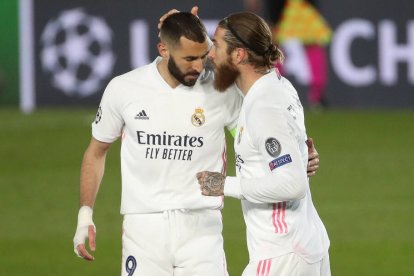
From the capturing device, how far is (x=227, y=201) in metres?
13.4

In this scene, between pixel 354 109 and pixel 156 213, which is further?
pixel 354 109

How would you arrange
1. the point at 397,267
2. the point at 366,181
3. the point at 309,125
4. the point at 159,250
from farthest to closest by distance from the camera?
1. the point at 309,125
2. the point at 366,181
3. the point at 397,267
4. the point at 159,250

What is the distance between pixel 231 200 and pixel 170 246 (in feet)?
22.8

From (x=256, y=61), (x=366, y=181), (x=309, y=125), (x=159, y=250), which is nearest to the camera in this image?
(x=256, y=61)

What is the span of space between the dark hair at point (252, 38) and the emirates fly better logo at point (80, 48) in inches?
571

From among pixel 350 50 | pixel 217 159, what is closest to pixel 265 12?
pixel 350 50

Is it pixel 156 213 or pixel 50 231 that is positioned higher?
pixel 156 213

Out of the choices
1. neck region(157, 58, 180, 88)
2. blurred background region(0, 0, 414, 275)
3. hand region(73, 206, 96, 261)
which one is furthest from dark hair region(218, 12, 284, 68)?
blurred background region(0, 0, 414, 275)

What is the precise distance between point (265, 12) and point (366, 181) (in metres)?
7.03

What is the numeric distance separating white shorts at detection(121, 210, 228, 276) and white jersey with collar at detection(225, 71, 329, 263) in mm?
607

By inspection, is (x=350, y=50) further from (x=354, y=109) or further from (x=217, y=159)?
(x=217, y=159)

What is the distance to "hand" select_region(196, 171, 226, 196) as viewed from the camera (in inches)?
236

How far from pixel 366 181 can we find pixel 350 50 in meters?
6.33

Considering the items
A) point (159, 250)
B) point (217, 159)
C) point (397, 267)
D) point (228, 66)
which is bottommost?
point (397, 267)
